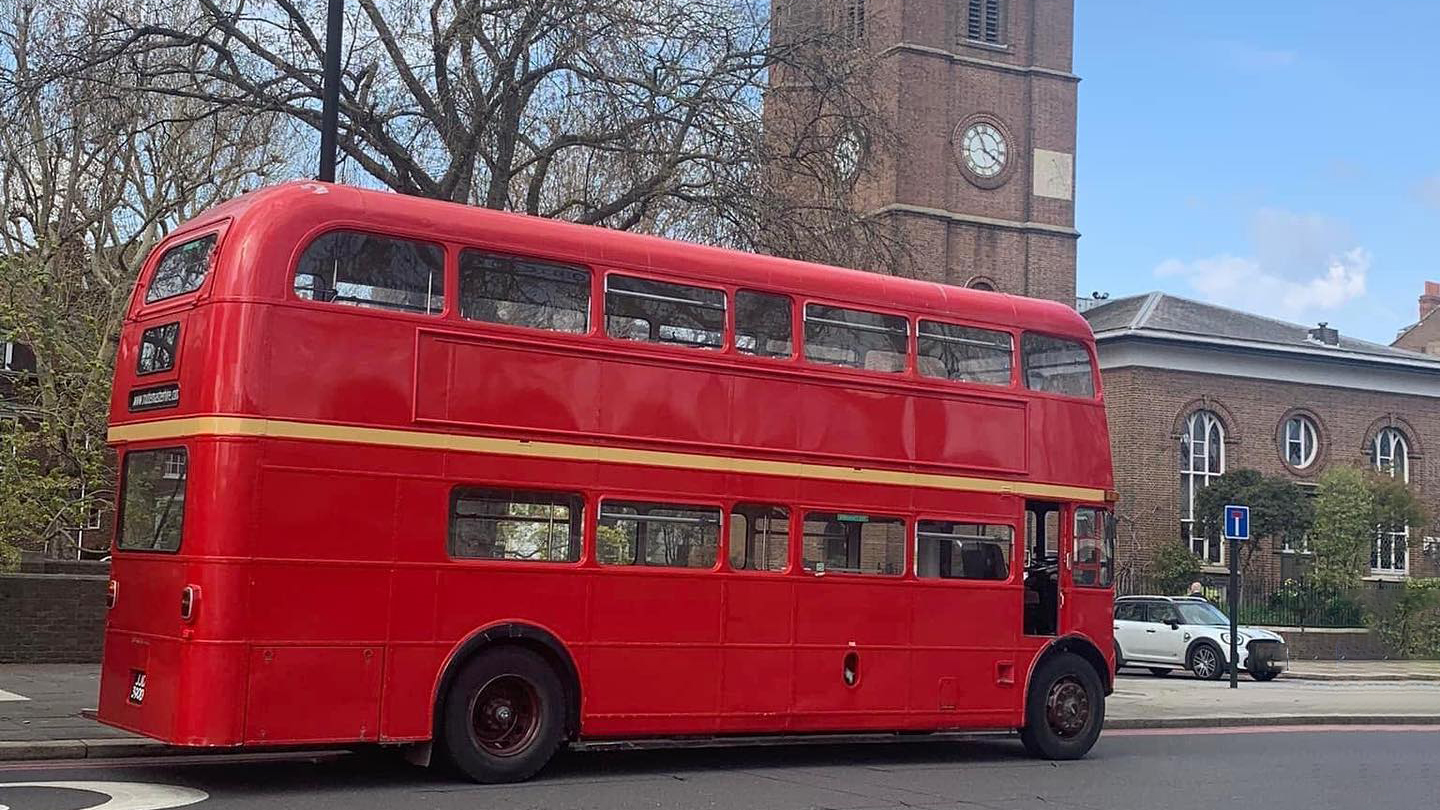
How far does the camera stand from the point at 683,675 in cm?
1252

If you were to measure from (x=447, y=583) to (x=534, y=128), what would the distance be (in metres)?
9.34

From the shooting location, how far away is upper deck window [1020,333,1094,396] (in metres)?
14.8

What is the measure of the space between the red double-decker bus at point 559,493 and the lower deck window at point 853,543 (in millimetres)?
25

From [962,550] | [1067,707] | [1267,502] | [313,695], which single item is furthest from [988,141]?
[313,695]

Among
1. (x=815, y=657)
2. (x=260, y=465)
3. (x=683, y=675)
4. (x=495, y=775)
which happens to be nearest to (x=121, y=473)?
(x=260, y=465)

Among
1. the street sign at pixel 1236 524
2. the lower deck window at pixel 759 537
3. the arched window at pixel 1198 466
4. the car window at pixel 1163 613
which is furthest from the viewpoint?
the arched window at pixel 1198 466

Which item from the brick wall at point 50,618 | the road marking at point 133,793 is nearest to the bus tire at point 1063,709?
the road marking at point 133,793

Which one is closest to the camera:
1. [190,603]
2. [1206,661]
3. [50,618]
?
[190,603]

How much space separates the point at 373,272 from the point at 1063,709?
25.3 feet

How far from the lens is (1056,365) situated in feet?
49.4

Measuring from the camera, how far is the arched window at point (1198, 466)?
1757 inches

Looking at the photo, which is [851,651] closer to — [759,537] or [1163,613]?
[759,537]

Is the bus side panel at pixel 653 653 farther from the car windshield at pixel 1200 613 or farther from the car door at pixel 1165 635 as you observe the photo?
the car windshield at pixel 1200 613

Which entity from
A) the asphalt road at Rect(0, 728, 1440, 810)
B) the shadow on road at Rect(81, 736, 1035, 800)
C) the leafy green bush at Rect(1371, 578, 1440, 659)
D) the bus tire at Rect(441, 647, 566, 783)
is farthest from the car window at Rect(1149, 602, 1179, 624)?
the bus tire at Rect(441, 647, 566, 783)
